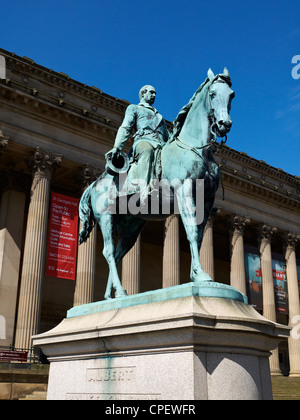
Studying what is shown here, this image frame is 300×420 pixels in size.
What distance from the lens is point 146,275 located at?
122 feet

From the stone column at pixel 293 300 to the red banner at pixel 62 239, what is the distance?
61.3 feet

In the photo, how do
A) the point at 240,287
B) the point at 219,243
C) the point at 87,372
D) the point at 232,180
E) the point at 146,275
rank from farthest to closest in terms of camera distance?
the point at 219,243, the point at 146,275, the point at 232,180, the point at 240,287, the point at 87,372

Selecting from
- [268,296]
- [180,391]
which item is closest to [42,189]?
[268,296]

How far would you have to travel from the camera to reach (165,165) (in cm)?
635

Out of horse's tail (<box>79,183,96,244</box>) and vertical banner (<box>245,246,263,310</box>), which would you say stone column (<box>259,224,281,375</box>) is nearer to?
vertical banner (<box>245,246,263,310</box>)

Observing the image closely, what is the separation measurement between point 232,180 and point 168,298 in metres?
30.0

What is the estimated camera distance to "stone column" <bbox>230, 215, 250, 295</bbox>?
3278 centimetres

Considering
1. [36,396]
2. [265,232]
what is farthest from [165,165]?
[265,232]

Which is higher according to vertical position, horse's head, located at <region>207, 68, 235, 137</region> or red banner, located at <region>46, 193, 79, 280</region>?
red banner, located at <region>46, 193, 79, 280</region>

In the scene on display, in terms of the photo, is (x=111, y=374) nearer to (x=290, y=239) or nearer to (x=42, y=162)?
(x=42, y=162)

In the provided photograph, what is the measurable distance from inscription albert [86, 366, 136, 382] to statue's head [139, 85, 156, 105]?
3998mm

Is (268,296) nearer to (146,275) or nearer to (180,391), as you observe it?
(146,275)

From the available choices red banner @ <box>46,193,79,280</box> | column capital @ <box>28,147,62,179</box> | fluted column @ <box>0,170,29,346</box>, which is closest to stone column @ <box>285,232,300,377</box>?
red banner @ <box>46,193,79,280</box>

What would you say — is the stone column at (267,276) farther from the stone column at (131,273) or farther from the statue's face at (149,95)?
the statue's face at (149,95)
